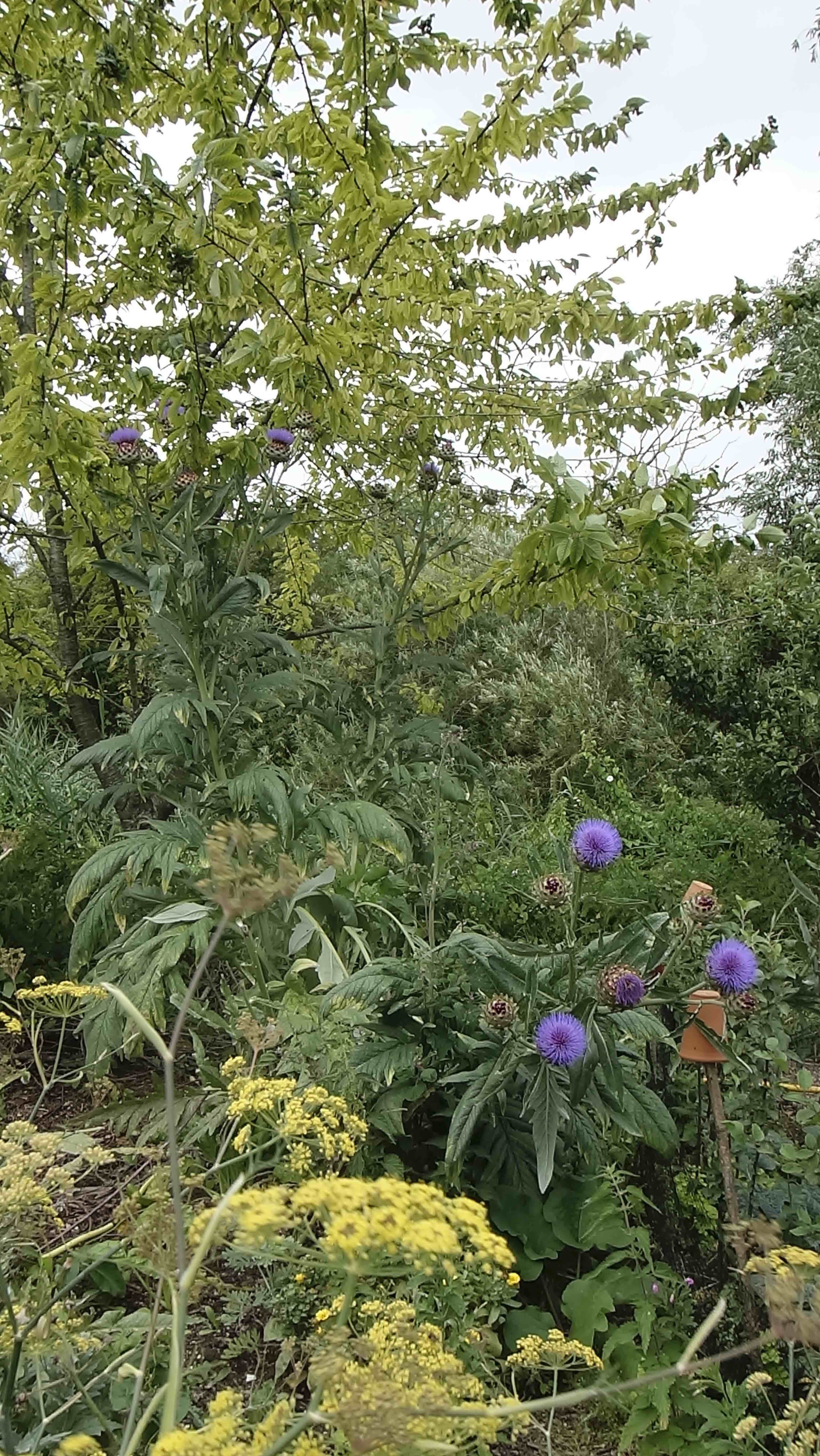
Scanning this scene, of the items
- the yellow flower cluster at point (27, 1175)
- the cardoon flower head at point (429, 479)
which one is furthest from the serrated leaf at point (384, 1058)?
the cardoon flower head at point (429, 479)

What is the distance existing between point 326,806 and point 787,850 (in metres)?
2.27

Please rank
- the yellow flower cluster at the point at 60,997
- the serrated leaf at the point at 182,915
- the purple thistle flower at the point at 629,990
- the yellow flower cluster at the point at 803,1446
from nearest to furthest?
1. the yellow flower cluster at the point at 803,1446
2. the purple thistle flower at the point at 629,990
3. the yellow flower cluster at the point at 60,997
4. the serrated leaf at the point at 182,915

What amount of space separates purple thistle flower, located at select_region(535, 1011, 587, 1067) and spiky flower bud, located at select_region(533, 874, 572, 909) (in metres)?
0.18

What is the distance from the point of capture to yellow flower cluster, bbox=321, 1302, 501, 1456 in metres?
0.62

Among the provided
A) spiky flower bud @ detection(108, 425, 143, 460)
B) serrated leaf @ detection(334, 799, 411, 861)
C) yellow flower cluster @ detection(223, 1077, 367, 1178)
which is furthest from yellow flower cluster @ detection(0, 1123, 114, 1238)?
spiky flower bud @ detection(108, 425, 143, 460)

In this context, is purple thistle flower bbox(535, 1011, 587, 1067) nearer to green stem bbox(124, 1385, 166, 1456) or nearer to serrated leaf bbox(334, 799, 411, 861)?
green stem bbox(124, 1385, 166, 1456)

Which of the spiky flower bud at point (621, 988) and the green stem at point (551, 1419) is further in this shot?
the spiky flower bud at point (621, 988)

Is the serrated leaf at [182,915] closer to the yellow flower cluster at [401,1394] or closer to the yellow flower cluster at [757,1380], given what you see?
the yellow flower cluster at [401,1394]

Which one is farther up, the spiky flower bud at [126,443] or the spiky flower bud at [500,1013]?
the spiky flower bud at [126,443]

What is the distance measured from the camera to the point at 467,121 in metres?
2.22

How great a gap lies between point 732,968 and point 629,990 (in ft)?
0.53

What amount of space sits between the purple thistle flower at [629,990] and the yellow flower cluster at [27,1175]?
0.72 meters

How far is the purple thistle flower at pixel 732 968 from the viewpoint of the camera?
1353 millimetres

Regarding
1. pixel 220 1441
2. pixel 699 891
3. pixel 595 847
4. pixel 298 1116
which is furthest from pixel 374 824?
pixel 220 1441
